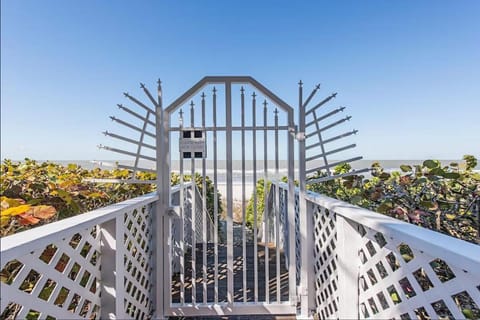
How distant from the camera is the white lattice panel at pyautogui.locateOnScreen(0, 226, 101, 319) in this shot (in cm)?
79

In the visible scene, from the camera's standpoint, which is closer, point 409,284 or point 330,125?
point 409,284

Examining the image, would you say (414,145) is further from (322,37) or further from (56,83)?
(56,83)

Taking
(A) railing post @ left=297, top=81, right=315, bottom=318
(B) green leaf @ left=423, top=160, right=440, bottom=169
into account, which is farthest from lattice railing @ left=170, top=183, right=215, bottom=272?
(B) green leaf @ left=423, top=160, right=440, bottom=169

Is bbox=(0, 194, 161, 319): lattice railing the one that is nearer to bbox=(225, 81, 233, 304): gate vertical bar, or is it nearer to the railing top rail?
bbox=(225, 81, 233, 304): gate vertical bar

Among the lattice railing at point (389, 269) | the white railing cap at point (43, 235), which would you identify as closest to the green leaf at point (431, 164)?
the lattice railing at point (389, 269)

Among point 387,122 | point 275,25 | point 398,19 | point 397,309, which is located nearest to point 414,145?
point 387,122

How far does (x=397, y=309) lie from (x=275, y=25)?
15.8ft

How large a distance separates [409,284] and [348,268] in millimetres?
465

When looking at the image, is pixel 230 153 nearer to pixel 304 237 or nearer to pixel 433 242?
pixel 304 237

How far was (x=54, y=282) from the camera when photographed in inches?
38.7

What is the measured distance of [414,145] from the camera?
6098 millimetres

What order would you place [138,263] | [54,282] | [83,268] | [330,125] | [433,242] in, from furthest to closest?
[330,125], [138,263], [83,268], [54,282], [433,242]

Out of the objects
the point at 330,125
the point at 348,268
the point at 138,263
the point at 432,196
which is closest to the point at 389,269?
the point at 348,268

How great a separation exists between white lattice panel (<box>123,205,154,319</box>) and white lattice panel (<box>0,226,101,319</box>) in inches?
10.3
